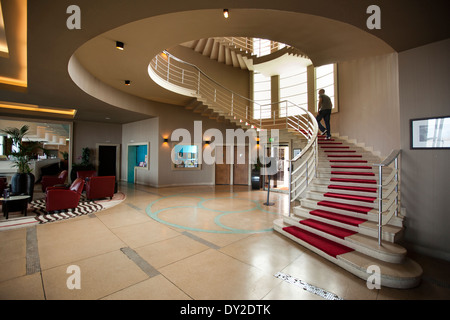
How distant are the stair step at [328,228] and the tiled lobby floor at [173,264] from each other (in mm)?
474

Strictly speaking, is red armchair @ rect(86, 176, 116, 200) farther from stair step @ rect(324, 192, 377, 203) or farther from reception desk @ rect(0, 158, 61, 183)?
stair step @ rect(324, 192, 377, 203)

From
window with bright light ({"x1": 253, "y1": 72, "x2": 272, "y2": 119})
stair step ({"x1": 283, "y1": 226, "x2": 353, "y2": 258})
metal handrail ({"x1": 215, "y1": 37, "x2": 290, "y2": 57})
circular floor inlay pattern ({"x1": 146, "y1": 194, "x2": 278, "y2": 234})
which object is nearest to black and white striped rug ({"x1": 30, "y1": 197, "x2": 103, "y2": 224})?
circular floor inlay pattern ({"x1": 146, "y1": 194, "x2": 278, "y2": 234})

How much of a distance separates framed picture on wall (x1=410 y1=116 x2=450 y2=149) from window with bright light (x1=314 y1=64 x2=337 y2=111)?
448cm

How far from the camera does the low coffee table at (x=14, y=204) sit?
14.7 feet

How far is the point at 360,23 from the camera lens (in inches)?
104

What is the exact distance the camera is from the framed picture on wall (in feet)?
9.58

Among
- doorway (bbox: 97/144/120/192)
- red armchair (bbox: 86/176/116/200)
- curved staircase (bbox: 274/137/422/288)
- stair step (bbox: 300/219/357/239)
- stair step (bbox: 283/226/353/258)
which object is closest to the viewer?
curved staircase (bbox: 274/137/422/288)

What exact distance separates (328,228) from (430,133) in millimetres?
2179

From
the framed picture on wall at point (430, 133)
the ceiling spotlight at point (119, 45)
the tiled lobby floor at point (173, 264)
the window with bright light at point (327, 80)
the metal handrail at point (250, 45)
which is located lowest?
the tiled lobby floor at point (173, 264)

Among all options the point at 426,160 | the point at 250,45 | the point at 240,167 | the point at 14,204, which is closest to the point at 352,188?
the point at 426,160

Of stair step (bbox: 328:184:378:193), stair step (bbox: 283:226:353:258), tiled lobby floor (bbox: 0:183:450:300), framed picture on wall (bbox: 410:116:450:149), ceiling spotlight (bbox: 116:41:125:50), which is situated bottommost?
tiled lobby floor (bbox: 0:183:450:300)

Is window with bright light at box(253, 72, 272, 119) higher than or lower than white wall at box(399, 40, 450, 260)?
higher

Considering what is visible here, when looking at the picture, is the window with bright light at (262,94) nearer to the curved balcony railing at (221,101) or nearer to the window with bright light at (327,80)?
the curved balcony railing at (221,101)

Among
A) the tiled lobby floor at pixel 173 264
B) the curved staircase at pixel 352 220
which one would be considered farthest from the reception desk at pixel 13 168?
the curved staircase at pixel 352 220
